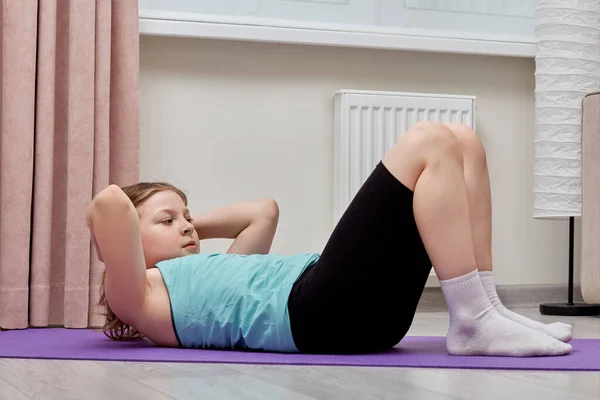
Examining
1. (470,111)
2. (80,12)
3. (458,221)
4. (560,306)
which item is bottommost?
(560,306)

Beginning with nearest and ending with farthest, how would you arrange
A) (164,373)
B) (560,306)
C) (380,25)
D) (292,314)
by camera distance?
(164,373), (292,314), (560,306), (380,25)

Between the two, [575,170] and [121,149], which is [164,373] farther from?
[575,170]

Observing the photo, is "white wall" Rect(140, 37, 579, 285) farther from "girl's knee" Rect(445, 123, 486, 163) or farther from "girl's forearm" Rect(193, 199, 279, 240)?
"girl's knee" Rect(445, 123, 486, 163)

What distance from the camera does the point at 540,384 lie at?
144 cm

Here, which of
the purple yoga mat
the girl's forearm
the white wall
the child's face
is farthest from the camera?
the white wall

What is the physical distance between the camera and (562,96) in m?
3.18

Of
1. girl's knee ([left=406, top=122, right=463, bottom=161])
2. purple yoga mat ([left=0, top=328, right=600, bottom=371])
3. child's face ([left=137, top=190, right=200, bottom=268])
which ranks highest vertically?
girl's knee ([left=406, top=122, right=463, bottom=161])

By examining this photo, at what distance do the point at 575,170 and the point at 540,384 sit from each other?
72.4 inches

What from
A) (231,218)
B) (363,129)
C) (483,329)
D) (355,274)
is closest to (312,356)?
(355,274)

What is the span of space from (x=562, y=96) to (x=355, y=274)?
1702mm

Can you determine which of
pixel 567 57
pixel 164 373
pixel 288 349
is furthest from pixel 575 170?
pixel 164 373

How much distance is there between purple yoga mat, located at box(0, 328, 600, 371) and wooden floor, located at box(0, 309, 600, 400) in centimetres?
4

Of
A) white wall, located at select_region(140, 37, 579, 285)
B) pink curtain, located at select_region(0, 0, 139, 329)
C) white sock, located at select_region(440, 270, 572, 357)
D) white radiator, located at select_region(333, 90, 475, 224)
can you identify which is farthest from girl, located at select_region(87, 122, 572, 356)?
white radiator, located at select_region(333, 90, 475, 224)

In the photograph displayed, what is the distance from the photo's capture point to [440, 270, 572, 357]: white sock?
169cm
